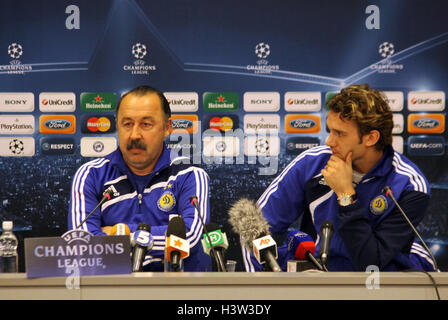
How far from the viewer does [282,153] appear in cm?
380

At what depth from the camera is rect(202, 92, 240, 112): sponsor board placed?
3.79m

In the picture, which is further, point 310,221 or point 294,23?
point 294,23

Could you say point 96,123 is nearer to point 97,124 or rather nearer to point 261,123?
point 97,124

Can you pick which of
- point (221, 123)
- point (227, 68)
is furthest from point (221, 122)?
point (227, 68)

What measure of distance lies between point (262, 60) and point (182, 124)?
0.78m

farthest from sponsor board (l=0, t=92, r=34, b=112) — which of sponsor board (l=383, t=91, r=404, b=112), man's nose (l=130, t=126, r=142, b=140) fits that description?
sponsor board (l=383, t=91, r=404, b=112)

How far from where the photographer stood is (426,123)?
380 cm

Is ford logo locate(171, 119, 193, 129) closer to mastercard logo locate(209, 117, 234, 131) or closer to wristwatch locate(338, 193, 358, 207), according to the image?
mastercard logo locate(209, 117, 234, 131)

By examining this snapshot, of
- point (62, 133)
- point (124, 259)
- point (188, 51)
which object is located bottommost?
point (124, 259)

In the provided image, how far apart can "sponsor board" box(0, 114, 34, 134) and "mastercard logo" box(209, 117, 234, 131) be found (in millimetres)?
1365

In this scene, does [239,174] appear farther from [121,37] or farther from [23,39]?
[23,39]

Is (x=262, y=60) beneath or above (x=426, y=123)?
above

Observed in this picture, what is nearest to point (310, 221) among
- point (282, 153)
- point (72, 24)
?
point (282, 153)
